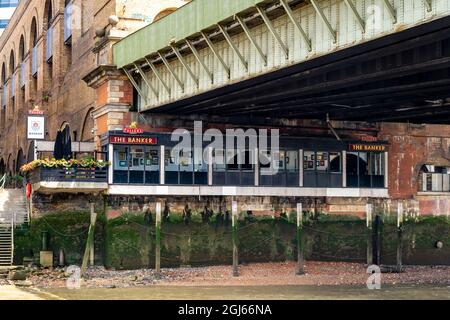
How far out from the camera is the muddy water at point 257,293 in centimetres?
3631

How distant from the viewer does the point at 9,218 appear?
4719 cm

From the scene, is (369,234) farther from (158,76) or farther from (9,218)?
(9,218)

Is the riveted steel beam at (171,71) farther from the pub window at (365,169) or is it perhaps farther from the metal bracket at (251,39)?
the pub window at (365,169)

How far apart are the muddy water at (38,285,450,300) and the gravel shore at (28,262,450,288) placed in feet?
5.78

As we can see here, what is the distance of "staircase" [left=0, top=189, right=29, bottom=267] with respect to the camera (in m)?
44.8

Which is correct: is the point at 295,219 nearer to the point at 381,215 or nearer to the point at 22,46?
the point at 381,215

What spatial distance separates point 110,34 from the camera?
4897 centimetres

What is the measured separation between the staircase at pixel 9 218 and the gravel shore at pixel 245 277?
7.63ft

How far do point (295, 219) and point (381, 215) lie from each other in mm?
5311

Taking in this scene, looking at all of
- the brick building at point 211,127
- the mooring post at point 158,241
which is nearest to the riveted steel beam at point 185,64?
the brick building at point 211,127

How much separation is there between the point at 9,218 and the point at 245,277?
41.7ft

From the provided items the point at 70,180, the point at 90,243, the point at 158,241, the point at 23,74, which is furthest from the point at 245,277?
the point at 23,74

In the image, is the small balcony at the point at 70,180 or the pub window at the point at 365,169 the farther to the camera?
the pub window at the point at 365,169
